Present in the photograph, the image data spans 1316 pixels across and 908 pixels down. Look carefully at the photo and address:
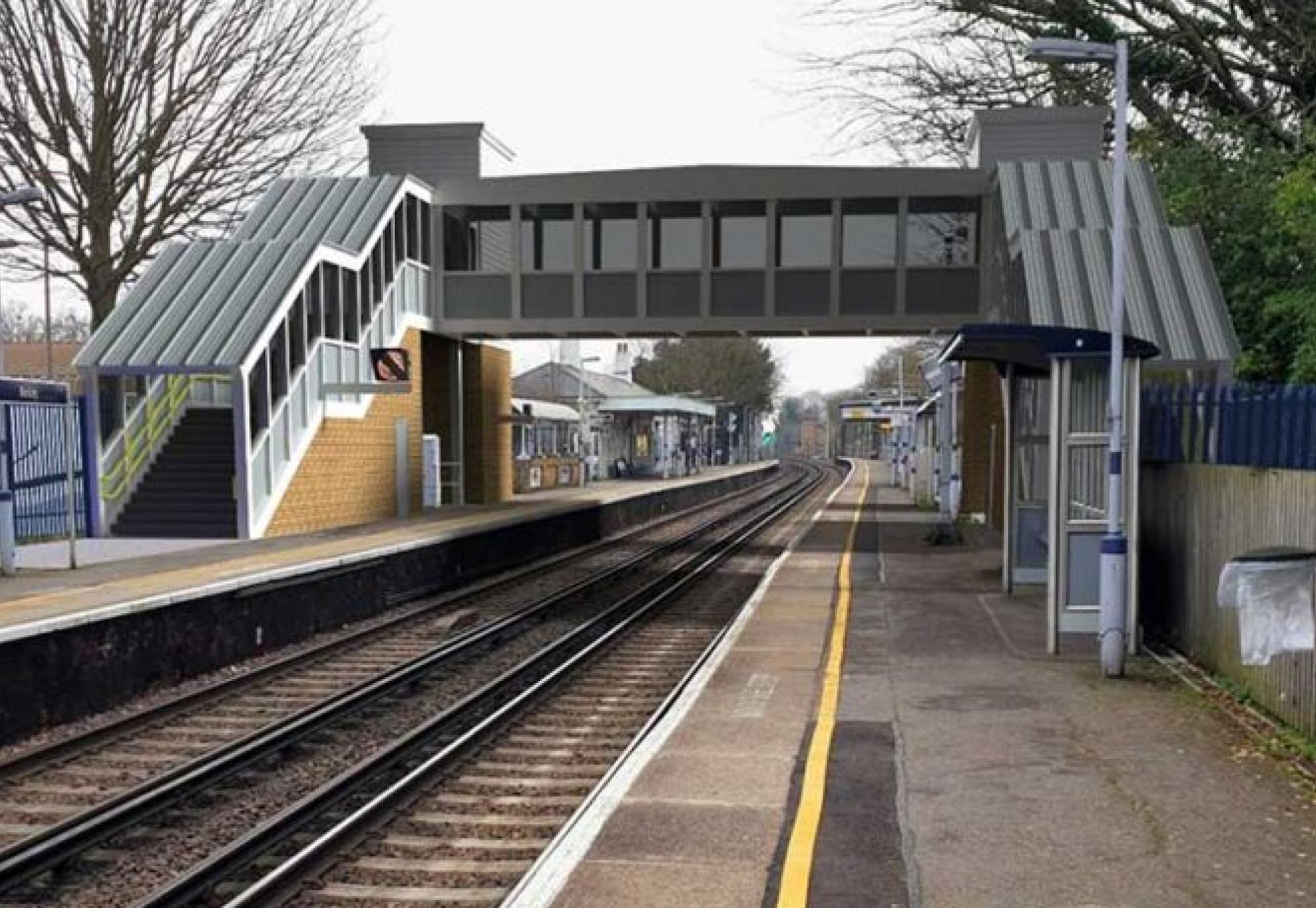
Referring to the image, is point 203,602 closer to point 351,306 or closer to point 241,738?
point 241,738

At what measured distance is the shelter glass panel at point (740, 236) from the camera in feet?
82.7

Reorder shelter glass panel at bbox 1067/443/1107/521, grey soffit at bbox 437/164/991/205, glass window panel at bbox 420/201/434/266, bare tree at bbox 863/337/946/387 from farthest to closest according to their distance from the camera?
1. bare tree at bbox 863/337/946/387
2. glass window panel at bbox 420/201/434/266
3. grey soffit at bbox 437/164/991/205
4. shelter glass panel at bbox 1067/443/1107/521

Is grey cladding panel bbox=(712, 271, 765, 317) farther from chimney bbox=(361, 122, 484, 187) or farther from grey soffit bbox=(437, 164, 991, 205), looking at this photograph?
chimney bbox=(361, 122, 484, 187)

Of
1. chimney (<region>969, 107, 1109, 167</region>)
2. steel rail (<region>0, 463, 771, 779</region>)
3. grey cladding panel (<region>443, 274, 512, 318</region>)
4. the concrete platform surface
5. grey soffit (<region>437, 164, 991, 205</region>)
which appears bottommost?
steel rail (<region>0, 463, 771, 779</region>)

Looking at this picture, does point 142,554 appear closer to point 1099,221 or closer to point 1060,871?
point 1060,871

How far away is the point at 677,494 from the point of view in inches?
1612

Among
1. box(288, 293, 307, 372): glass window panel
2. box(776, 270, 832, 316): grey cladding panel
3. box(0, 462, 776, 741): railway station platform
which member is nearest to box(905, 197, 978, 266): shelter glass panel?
box(776, 270, 832, 316): grey cladding panel

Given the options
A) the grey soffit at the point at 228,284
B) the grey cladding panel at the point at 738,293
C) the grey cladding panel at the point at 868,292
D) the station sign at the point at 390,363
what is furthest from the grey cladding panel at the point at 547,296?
the grey cladding panel at the point at 868,292

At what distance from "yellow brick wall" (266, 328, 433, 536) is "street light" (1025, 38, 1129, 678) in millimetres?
13567

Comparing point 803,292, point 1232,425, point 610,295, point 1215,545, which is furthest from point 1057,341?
point 610,295

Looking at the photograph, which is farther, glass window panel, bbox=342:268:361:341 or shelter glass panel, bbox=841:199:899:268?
shelter glass panel, bbox=841:199:899:268

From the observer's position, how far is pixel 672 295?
2550 centimetres

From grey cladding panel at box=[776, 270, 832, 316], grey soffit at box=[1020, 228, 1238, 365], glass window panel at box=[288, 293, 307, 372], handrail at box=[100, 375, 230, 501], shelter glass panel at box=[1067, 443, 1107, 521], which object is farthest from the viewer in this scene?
grey cladding panel at box=[776, 270, 832, 316]

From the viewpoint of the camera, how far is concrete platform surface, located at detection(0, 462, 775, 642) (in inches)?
405
